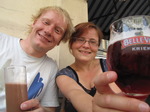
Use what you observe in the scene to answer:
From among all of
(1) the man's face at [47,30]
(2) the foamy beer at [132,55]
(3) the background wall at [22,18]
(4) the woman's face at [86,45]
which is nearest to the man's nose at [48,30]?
(1) the man's face at [47,30]

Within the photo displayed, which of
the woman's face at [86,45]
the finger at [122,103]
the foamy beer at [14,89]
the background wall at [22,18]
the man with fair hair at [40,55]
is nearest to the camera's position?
the finger at [122,103]

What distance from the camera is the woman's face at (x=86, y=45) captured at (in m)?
1.37

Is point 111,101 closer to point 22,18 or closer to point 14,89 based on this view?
point 14,89

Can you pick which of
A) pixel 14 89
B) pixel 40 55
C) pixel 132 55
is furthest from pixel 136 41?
pixel 40 55

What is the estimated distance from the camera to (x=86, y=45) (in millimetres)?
1371

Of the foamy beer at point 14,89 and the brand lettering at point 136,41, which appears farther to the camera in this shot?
the foamy beer at point 14,89

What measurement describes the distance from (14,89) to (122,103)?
0.43 m

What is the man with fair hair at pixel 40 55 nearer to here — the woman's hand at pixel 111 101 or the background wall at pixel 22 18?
the background wall at pixel 22 18

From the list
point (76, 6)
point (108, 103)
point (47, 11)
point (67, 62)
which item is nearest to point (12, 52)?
point (47, 11)

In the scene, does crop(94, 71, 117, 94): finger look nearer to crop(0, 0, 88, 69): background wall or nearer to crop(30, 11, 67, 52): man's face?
crop(30, 11, 67, 52): man's face

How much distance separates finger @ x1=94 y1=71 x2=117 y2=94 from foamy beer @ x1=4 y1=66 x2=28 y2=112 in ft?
1.16

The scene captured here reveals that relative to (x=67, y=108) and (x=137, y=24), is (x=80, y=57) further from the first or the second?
(x=137, y=24)

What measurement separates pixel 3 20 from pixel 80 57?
94cm

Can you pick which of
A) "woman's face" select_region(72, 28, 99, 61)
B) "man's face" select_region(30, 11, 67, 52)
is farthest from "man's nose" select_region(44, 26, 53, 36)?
"woman's face" select_region(72, 28, 99, 61)
